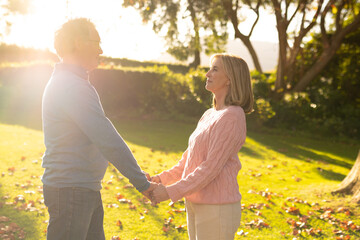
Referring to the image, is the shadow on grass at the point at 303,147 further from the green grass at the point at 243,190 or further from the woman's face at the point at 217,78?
the woman's face at the point at 217,78

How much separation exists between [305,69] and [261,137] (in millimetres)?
6715

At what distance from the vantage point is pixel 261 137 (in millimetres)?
14727

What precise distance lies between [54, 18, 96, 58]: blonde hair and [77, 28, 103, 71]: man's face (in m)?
0.03

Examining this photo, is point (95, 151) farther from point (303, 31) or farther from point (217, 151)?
point (303, 31)

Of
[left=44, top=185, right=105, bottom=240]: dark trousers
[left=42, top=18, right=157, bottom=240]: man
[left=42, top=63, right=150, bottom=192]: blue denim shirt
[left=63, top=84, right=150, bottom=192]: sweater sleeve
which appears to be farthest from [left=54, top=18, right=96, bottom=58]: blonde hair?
[left=44, top=185, right=105, bottom=240]: dark trousers

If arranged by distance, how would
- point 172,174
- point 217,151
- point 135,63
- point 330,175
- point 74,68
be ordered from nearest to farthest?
point 74,68 → point 217,151 → point 172,174 → point 330,175 → point 135,63

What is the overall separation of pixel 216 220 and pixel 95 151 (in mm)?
1035

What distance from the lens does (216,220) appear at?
2.86 metres

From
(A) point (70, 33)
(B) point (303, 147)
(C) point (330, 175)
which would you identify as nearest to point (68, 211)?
(A) point (70, 33)

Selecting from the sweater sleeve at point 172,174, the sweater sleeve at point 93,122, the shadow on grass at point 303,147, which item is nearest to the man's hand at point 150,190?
the sweater sleeve at point 93,122

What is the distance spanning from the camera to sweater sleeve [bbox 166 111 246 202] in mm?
2787

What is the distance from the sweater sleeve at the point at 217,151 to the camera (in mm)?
2787

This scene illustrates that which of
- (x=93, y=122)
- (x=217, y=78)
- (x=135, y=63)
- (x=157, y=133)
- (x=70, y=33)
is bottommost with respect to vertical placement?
(x=157, y=133)

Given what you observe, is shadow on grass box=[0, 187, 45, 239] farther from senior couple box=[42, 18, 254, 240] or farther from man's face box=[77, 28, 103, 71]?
man's face box=[77, 28, 103, 71]
